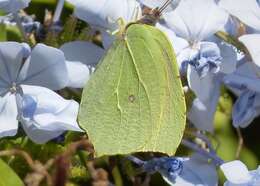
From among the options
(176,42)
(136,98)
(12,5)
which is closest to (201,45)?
(176,42)

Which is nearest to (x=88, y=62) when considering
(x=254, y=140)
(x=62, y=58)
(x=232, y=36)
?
(x=62, y=58)

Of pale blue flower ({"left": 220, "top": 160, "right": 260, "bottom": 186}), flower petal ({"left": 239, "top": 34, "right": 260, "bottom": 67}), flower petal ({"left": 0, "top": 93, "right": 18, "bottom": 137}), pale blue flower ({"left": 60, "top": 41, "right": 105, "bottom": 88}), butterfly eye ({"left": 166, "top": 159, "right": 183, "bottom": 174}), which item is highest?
flower petal ({"left": 239, "top": 34, "right": 260, "bottom": 67})

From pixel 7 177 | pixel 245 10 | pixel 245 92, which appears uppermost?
pixel 245 10

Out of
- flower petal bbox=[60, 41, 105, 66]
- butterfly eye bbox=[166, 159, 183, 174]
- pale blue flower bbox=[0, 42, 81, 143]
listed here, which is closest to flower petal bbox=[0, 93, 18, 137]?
pale blue flower bbox=[0, 42, 81, 143]

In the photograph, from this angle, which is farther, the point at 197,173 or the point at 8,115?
the point at 197,173

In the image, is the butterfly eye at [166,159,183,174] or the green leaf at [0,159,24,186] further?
the butterfly eye at [166,159,183,174]

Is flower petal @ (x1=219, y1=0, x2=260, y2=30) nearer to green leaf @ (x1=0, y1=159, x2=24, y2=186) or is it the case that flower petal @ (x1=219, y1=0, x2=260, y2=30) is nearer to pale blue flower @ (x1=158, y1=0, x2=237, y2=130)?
pale blue flower @ (x1=158, y1=0, x2=237, y2=130)

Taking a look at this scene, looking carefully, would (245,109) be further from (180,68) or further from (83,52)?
(83,52)
